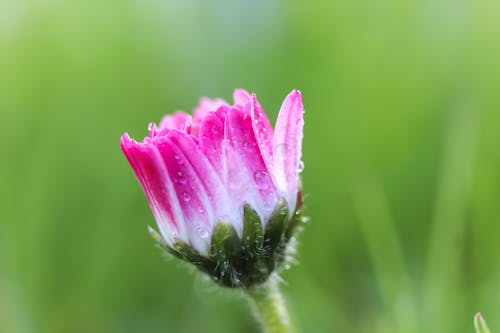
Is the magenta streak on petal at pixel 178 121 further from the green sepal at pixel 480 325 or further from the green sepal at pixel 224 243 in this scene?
the green sepal at pixel 480 325

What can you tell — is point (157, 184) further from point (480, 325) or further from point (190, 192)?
point (480, 325)


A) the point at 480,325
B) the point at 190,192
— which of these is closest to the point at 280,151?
the point at 190,192

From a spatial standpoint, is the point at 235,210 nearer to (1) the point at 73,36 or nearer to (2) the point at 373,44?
(2) the point at 373,44

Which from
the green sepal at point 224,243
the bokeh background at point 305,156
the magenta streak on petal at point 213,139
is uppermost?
the bokeh background at point 305,156

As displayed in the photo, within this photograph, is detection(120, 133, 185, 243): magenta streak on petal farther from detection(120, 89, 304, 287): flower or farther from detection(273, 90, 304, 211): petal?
detection(273, 90, 304, 211): petal

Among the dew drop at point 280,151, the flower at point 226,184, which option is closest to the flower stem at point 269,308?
the flower at point 226,184
